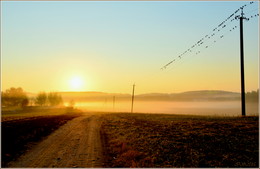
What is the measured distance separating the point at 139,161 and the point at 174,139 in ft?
21.7

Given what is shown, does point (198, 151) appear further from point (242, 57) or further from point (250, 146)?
point (242, 57)

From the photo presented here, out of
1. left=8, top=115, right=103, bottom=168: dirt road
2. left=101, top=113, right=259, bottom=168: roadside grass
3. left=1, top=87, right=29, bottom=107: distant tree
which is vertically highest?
left=1, top=87, right=29, bottom=107: distant tree

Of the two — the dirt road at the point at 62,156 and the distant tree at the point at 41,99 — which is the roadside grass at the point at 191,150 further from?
the distant tree at the point at 41,99

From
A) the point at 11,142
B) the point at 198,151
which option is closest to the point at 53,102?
the point at 11,142

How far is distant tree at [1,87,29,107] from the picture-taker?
14012 centimetres

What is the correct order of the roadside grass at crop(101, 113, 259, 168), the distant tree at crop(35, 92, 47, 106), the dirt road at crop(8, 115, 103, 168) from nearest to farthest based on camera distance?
the roadside grass at crop(101, 113, 259, 168) < the dirt road at crop(8, 115, 103, 168) < the distant tree at crop(35, 92, 47, 106)

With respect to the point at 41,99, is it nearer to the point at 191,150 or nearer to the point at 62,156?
the point at 62,156

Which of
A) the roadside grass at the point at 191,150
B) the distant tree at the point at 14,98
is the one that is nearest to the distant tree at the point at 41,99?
the distant tree at the point at 14,98

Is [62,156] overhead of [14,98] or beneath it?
beneath

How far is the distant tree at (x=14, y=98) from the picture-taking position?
140125 millimetres

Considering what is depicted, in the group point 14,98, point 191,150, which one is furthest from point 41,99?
point 191,150

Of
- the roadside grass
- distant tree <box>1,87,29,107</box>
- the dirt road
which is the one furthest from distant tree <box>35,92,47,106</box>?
the roadside grass

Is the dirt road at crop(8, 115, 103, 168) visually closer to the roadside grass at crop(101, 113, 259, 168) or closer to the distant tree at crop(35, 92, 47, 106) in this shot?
the roadside grass at crop(101, 113, 259, 168)

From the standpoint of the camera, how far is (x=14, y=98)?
144 meters
